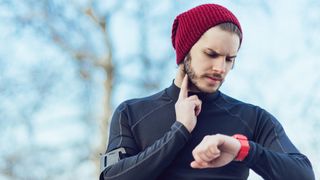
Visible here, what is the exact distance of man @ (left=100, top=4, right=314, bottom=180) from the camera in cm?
149

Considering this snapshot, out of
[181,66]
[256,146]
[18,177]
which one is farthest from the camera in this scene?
[18,177]

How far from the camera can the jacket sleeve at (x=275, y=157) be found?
1454 millimetres

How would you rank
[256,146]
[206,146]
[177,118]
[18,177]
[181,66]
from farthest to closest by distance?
[18,177] → [181,66] → [177,118] → [256,146] → [206,146]

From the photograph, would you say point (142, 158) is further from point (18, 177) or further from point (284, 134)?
point (18, 177)

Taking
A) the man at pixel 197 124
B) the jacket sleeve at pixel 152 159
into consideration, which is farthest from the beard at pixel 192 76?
the jacket sleeve at pixel 152 159

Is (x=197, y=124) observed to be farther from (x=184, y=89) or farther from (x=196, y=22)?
(x=196, y=22)

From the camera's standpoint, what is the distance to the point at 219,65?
158 centimetres

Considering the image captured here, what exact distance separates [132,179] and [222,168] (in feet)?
0.82

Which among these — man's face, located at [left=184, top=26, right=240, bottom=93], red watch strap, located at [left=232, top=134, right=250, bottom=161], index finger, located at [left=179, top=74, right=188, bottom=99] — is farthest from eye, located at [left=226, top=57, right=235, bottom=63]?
red watch strap, located at [left=232, top=134, right=250, bottom=161]

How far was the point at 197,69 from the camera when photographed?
162 cm

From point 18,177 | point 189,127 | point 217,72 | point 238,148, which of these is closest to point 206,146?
point 238,148

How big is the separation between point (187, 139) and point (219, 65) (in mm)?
223

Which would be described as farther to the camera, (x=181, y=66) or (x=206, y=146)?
(x=181, y=66)

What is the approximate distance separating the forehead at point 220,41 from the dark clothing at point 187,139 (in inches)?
6.7
